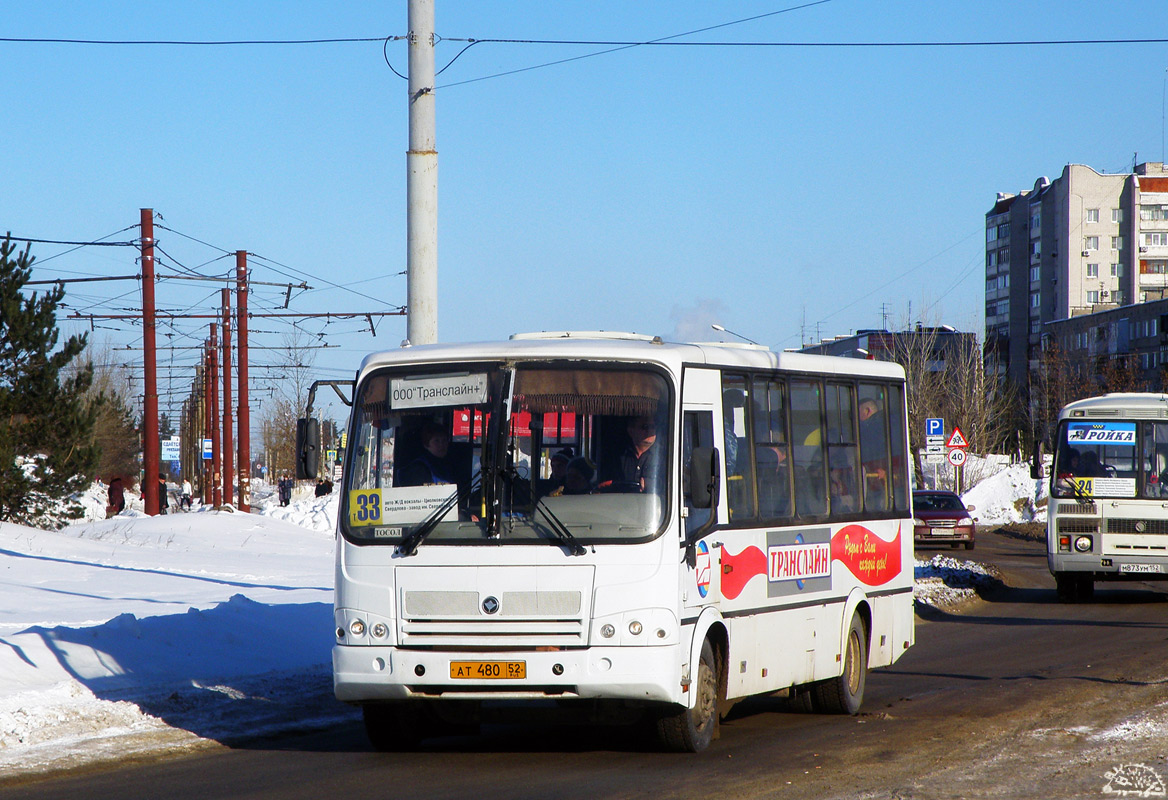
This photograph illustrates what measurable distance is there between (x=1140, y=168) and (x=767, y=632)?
124 metres

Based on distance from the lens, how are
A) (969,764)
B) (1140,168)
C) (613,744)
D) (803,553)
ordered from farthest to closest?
(1140,168)
(803,553)
(613,744)
(969,764)

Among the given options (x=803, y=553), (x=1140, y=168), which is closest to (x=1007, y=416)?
(x=1140, y=168)

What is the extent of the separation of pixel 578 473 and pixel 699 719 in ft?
5.85

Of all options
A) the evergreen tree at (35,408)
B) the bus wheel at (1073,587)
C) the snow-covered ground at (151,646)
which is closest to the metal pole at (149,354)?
the evergreen tree at (35,408)

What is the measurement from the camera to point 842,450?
11.9m

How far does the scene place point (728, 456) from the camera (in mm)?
10109

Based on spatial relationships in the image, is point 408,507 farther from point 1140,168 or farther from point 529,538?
point 1140,168

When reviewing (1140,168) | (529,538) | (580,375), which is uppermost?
(1140,168)

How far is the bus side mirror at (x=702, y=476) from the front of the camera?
29.9 feet

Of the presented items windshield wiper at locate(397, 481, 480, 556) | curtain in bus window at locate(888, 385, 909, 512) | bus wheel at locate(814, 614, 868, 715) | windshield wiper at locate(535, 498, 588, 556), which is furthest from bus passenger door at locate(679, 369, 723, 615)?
Result: curtain in bus window at locate(888, 385, 909, 512)

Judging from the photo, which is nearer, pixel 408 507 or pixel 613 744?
pixel 408 507

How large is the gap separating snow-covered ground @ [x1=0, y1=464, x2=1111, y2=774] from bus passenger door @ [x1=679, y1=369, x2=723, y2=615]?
337 cm

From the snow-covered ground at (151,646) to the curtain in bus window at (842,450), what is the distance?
4.19m

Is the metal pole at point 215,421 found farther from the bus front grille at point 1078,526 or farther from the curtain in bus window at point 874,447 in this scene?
the curtain in bus window at point 874,447
